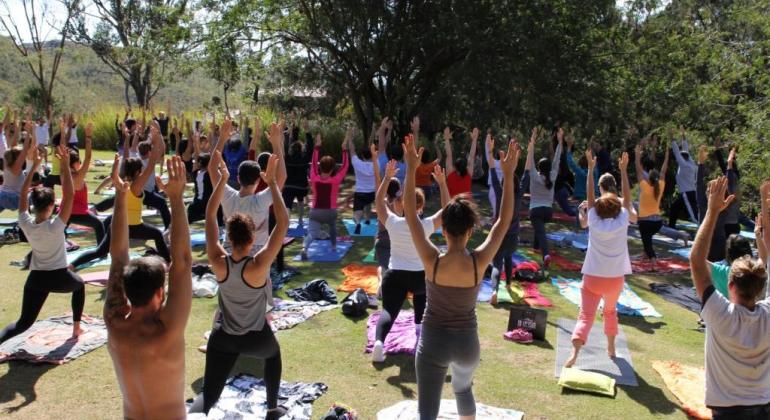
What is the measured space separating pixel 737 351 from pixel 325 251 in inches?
324

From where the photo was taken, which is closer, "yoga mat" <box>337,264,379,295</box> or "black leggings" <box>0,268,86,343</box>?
"black leggings" <box>0,268,86,343</box>

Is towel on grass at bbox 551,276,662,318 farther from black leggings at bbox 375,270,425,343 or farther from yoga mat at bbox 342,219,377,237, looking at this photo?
yoga mat at bbox 342,219,377,237

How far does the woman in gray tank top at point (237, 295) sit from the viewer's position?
4.34m

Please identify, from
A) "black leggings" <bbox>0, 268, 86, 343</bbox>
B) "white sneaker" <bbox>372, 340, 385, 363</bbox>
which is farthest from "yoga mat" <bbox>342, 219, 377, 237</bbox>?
"black leggings" <bbox>0, 268, 86, 343</bbox>

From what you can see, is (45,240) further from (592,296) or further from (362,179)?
(362,179)

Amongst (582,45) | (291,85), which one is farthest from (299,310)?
(291,85)

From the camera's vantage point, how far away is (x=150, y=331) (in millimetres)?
2949

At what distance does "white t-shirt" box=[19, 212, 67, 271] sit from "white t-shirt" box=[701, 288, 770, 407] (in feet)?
18.4

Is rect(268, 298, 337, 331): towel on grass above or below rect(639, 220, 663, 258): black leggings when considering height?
below

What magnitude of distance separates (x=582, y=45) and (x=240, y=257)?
14.3 m

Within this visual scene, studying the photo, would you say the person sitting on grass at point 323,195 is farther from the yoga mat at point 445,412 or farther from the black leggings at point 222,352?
the black leggings at point 222,352

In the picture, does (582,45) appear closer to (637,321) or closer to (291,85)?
(637,321)

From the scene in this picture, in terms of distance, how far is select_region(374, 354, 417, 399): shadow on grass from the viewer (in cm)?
566

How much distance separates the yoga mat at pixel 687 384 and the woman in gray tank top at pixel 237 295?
3.76m
